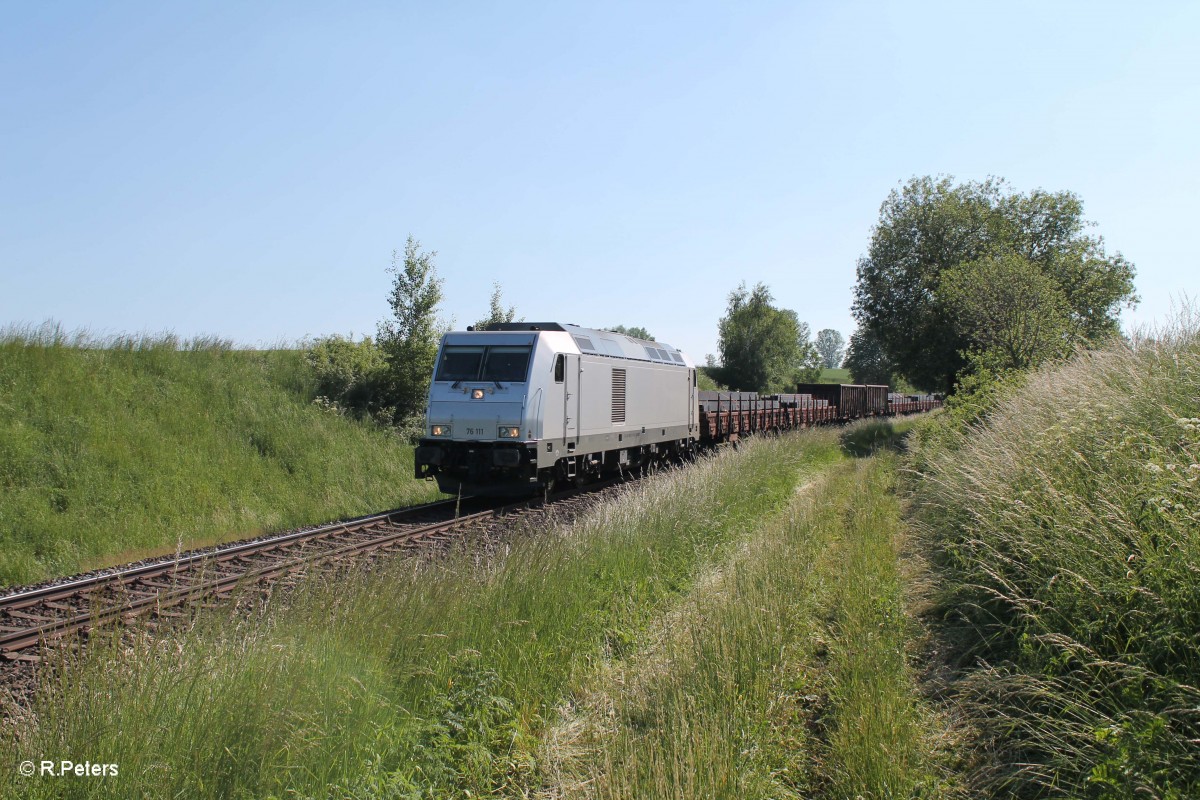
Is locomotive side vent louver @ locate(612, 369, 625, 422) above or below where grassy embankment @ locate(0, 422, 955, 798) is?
above

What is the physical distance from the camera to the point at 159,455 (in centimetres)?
1453

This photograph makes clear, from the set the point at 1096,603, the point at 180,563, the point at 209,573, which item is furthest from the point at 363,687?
the point at 180,563

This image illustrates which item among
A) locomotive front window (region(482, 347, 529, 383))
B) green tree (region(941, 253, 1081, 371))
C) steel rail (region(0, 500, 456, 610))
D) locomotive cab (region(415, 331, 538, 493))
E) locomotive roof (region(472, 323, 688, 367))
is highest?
green tree (region(941, 253, 1081, 371))

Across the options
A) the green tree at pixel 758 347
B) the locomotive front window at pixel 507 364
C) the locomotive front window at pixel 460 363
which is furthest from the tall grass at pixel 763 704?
the green tree at pixel 758 347

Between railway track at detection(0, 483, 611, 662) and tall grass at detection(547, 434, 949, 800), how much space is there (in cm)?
241

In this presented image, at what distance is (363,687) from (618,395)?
13100mm

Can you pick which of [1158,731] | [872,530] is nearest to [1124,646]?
[1158,731]

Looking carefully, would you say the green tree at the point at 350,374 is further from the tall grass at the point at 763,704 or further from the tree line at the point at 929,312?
the tall grass at the point at 763,704

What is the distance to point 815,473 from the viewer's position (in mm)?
19375

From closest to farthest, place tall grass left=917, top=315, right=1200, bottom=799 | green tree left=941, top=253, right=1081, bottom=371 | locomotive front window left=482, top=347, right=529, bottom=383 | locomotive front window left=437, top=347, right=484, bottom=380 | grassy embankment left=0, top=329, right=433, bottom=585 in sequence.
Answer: tall grass left=917, top=315, right=1200, bottom=799 < grassy embankment left=0, top=329, right=433, bottom=585 < locomotive front window left=482, top=347, right=529, bottom=383 < locomotive front window left=437, top=347, right=484, bottom=380 < green tree left=941, top=253, right=1081, bottom=371

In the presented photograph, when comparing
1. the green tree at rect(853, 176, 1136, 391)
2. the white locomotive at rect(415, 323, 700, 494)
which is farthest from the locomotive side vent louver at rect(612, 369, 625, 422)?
the green tree at rect(853, 176, 1136, 391)

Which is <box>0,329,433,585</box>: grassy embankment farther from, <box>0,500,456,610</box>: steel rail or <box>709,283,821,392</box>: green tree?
<box>709,283,821,392</box>: green tree

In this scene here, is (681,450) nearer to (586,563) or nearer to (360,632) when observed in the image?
(586,563)

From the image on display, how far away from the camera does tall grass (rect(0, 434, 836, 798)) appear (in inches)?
130
